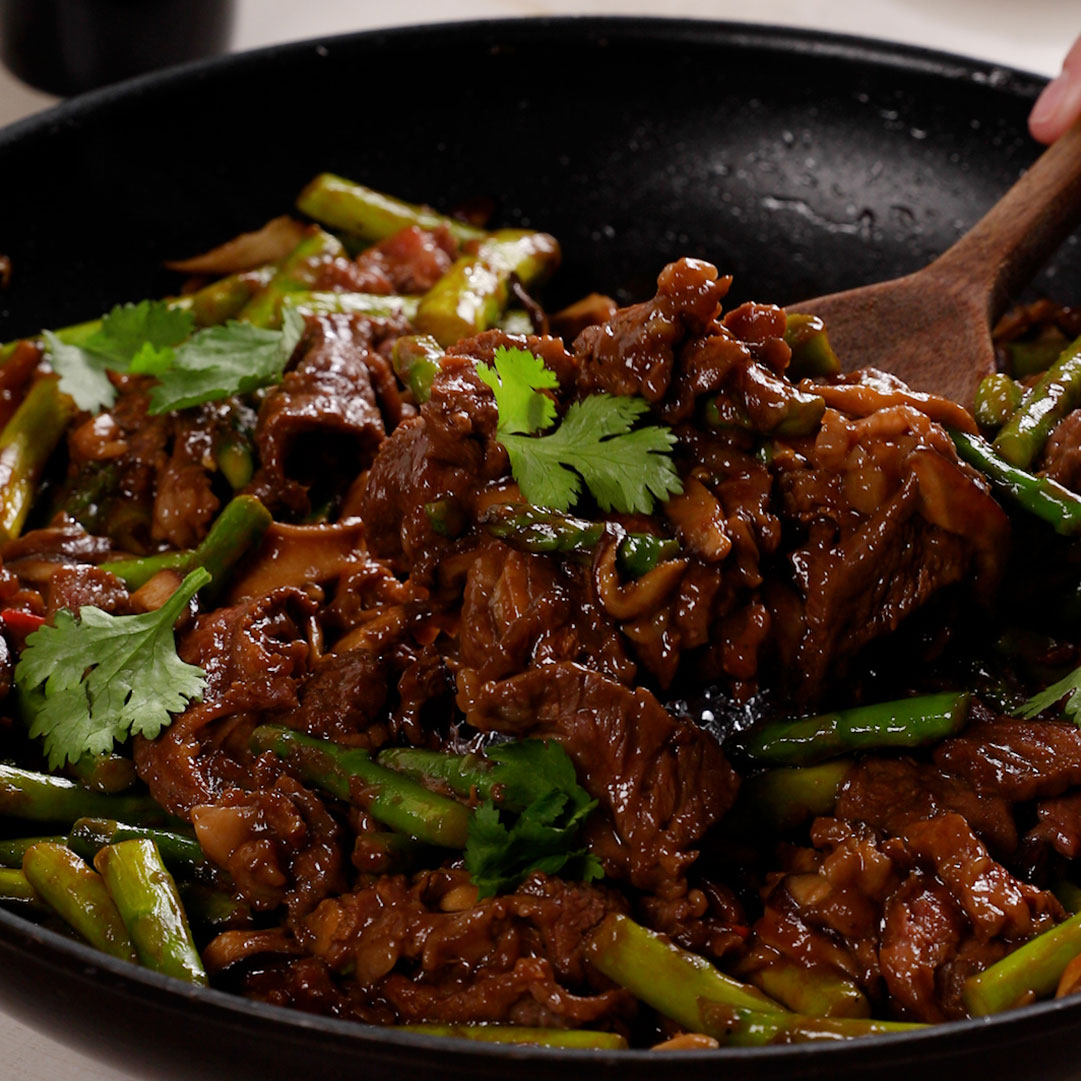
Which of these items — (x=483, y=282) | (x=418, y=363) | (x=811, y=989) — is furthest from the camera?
(x=483, y=282)

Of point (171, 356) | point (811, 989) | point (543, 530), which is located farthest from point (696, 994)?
point (171, 356)

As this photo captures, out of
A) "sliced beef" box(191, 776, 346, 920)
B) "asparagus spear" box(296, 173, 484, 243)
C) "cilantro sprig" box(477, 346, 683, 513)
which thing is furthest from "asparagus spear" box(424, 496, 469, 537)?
"asparagus spear" box(296, 173, 484, 243)

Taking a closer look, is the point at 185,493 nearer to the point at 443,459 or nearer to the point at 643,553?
the point at 443,459

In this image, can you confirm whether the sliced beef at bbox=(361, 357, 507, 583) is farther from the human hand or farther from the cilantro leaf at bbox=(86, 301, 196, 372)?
the human hand

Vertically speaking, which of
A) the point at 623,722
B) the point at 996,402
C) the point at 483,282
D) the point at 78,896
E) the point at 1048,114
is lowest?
the point at 78,896

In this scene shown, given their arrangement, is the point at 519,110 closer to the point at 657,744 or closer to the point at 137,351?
the point at 137,351

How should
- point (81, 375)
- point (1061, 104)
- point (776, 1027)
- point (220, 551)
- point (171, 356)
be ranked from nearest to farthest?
point (776, 1027) → point (220, 551) → point (171, 356) → point (81, 375) → point (1061, 104)
